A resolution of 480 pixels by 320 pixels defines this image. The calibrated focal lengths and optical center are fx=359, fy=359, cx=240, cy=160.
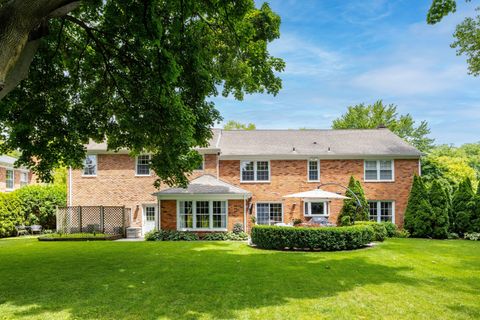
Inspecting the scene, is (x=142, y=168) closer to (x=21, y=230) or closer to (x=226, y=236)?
(x=226, y=236)

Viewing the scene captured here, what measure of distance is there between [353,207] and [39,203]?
2279cm

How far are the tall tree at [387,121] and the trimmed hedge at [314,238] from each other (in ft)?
103

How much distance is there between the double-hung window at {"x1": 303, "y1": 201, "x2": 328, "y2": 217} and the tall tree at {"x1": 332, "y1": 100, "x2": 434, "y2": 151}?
80.8 feet

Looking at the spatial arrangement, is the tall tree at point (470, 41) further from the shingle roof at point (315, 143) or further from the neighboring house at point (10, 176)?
the neighboring house at point (10, 176)

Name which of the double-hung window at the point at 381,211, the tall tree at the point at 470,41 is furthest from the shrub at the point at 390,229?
the tall tree at the point at 470,41

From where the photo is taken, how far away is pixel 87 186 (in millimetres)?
24844

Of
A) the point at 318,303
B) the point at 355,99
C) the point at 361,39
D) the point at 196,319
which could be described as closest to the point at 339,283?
the point at 318,303

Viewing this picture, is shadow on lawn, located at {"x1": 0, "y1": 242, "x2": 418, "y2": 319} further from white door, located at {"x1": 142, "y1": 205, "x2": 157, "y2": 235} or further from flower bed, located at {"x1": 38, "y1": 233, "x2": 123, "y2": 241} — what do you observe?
white door, located at {"x1": 142, "y1": 205, "x2": 157, "y2": 235}

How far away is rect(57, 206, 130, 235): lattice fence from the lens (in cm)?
2361

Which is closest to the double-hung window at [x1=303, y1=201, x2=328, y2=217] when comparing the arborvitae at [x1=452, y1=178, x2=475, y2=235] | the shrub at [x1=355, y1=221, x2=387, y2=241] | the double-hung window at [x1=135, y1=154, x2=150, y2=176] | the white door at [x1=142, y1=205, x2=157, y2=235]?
the shrub at [x1=355, y1=221, x2=387, y2=241]

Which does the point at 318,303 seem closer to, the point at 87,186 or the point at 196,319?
the point at 196,319

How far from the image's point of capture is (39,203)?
27078 mm

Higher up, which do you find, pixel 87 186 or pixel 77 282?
pixel 87 186

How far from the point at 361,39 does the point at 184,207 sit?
561 inches
